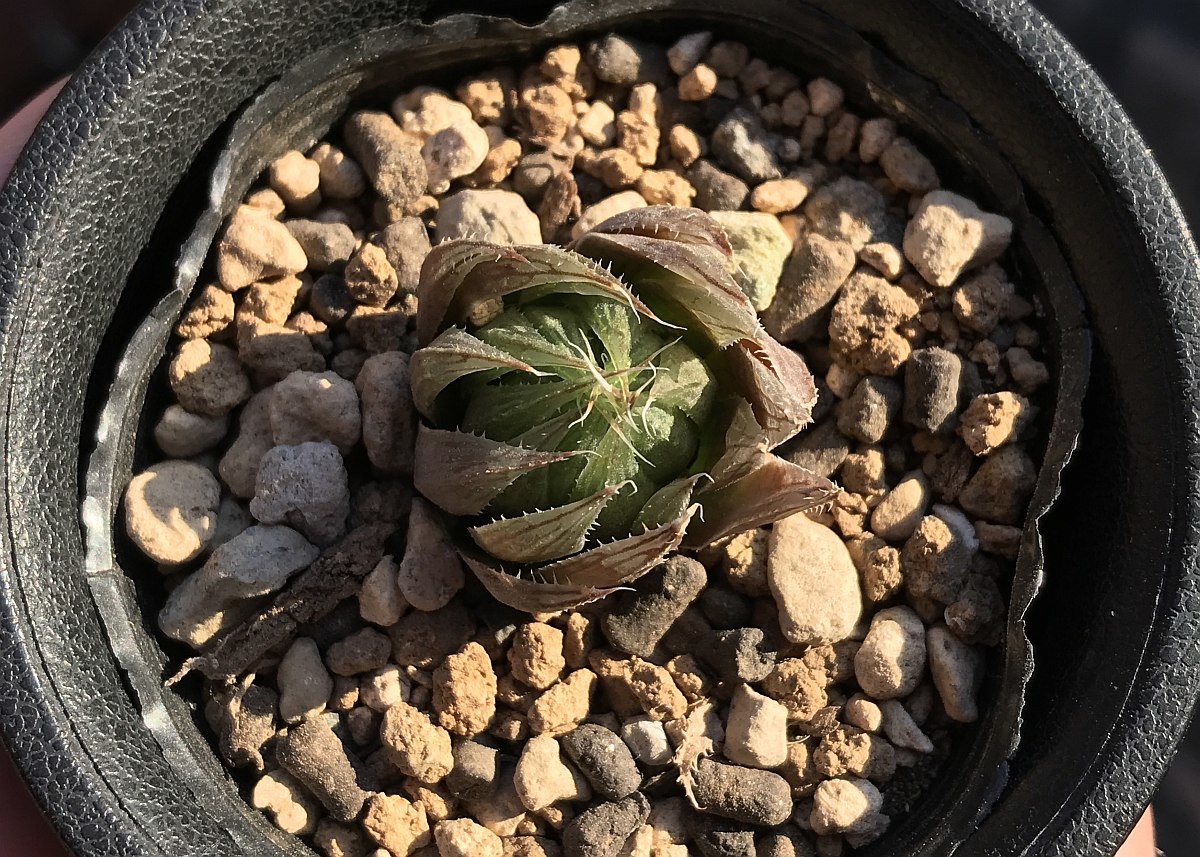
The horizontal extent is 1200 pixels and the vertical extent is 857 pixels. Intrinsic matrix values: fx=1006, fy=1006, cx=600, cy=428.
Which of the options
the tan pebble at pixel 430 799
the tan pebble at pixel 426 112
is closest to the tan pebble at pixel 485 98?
the tan pebble at pixel 426 112

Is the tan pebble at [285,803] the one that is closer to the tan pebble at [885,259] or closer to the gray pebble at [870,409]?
the gray pebble at [870,409]

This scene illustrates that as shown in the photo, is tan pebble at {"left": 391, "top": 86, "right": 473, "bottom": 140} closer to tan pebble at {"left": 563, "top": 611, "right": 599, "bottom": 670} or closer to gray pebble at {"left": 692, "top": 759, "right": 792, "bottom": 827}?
tan pebble at {"left": 563, "top": 611, "right": 599, "bottom": 670}

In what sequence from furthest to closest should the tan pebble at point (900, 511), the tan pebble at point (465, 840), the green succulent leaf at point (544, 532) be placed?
1. the tan pebble at point (900, 511)
2. the tan pebble at point (465, 840)
3. the green succulent leaf at point (544, 532)

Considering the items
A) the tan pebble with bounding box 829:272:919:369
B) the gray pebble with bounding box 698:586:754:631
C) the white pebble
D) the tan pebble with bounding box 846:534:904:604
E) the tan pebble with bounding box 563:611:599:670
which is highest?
the tan pebble with bounding box 829:272:919:369

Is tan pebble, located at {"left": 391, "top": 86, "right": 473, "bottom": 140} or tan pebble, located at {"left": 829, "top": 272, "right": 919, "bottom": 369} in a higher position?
tan pebble, located at {"left": 391, "top": 86, "right": 473, "bottom": 140}

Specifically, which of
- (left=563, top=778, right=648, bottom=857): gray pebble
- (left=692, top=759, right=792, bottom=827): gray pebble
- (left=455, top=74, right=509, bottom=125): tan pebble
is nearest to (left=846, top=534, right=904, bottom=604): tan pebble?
(left=692, top=759, right=792, bottom=827): gray pebble

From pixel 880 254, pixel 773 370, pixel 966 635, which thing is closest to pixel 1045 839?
pixel 966 635

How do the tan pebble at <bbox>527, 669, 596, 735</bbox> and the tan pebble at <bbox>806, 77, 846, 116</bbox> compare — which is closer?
the tan pebble at <bbox>527, 669, 596, 735</bbox>

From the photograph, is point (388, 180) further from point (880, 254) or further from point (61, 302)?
point (880, 254)
